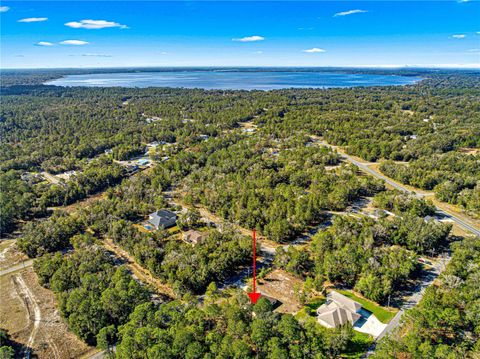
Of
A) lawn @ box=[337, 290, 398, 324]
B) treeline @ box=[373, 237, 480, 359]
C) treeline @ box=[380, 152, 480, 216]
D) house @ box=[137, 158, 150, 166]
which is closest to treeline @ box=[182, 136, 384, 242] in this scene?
treeline @ box=[380, 152, 480, 216]

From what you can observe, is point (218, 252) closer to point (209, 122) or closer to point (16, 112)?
point (209, 122)

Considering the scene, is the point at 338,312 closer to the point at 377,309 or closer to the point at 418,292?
the point at 377,309

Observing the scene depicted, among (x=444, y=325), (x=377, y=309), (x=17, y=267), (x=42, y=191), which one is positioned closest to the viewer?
(x=444, y=325)

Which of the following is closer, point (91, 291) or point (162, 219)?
point (91, 291)

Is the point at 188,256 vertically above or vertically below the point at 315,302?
above

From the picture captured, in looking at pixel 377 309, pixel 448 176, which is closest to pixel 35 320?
pixel 377 309

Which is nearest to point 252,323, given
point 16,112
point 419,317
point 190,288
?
point 190,288

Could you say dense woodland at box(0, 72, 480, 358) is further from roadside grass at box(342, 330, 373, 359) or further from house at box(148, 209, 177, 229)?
house at box(148, 209, 177, 229)
